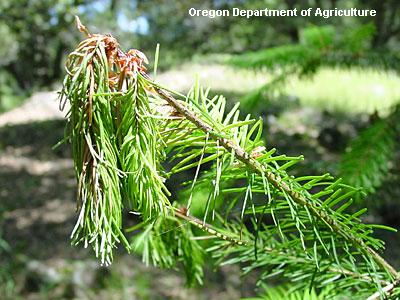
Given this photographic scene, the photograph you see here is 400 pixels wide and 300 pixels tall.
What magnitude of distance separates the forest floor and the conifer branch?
64 cm

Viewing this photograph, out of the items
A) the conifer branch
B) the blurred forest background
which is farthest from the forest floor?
the conifer branch

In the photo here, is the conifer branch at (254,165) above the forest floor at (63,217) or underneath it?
above

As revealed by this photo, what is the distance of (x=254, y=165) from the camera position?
1.01ft

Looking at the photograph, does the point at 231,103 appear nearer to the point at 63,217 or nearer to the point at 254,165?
the point at 63,217

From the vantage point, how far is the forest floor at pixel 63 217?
2.07 meters

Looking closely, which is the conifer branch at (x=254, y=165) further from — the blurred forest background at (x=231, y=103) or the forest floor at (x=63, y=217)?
the forest floor at (x=63, y=217)

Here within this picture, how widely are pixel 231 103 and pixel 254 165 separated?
3021 millimetres

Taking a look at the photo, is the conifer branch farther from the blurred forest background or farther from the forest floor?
the forest floor

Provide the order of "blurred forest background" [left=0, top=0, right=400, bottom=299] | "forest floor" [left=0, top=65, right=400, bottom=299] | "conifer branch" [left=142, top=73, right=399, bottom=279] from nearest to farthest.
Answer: "conifer branch" [left=142, top=73, right=399, bottom=279], "blurred forest background" [left=0, top=0, right=400, bottom=299], "forest floor" [left=0, top=65, right=400, bottom=299]

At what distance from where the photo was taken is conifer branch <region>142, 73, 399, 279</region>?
0.29m

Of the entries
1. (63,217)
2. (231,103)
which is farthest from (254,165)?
(231,103)

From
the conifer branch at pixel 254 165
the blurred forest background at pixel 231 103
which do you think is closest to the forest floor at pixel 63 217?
the blurred forest background at pixel 231 103

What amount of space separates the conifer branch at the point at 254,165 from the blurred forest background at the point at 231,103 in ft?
0.14

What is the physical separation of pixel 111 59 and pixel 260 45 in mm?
5159
